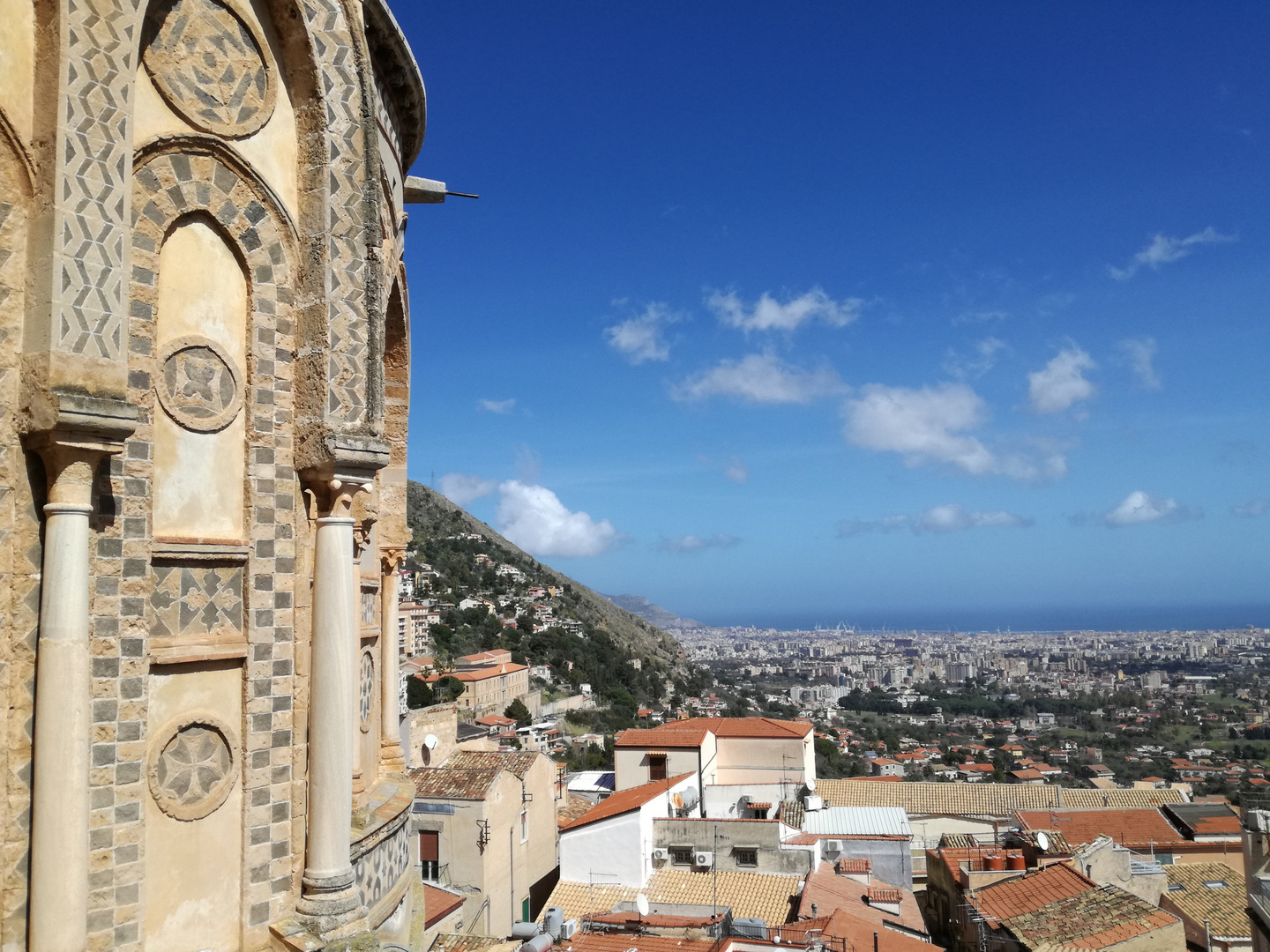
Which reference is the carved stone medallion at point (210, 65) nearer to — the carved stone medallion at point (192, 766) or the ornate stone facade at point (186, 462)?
the ornate stone facade at point (186, 462)

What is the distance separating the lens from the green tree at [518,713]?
6981 cm

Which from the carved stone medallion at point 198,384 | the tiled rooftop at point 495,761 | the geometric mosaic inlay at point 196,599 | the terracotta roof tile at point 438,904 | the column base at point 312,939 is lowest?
the terracotta roof tile at point 438,904

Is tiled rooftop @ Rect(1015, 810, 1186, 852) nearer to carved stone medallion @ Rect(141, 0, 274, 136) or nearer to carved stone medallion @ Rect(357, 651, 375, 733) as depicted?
carved stone medallion @ Rect(357, 651, 375, 733)

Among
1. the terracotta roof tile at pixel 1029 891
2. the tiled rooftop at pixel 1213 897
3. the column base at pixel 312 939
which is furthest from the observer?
the tiled rooftop at pixel 1213 897

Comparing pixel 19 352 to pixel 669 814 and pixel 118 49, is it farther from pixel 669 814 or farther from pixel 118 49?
pixel 669 814

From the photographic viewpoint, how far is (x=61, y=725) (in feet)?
13.6

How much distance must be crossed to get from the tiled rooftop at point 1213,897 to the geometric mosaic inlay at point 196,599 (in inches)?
709

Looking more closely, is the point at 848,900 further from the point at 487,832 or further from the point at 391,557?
the point at 391,557

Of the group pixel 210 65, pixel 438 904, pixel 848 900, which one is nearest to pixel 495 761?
pixel 438 904

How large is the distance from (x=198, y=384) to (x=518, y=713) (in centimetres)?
6878

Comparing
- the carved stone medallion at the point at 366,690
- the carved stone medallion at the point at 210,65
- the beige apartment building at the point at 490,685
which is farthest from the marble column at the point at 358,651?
the beige apartment building at the point at 490,685

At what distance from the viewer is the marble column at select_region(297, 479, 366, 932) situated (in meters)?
5.40

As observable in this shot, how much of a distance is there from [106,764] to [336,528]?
1.68m

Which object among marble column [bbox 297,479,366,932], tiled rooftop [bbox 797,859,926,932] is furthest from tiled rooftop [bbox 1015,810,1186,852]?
marble column [bbox 297,479,366,932]
